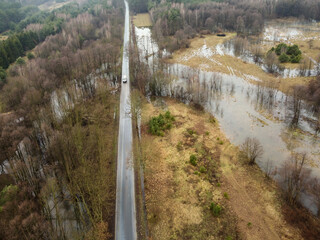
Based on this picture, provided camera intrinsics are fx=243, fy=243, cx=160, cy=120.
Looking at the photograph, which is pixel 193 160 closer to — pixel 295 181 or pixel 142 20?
pixel 295 181

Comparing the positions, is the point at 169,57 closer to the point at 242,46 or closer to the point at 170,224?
the point at 242,46

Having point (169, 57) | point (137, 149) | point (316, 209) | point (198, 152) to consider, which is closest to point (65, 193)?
point (137, 149)

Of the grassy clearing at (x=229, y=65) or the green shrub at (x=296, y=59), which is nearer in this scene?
the grassy clearing at (x=229, y=65)

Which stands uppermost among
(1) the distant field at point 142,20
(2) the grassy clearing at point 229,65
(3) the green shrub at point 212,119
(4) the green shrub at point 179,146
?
(1) the distant field at point 142,20

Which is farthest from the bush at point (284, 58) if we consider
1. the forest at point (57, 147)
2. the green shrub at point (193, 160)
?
the green shrub at point (193, 160)

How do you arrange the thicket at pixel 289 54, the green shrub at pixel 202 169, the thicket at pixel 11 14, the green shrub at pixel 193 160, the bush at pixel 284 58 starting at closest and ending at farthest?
the green shrub at pixel 202 169 → the green shrub at pixel 193 160 → the thicket at pixel 289 54 → the bush at pixel 284 58 → the thicket at pixel 11 14

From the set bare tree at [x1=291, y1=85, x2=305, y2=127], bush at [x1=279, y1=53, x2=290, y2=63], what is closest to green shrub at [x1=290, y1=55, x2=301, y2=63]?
bush at [x1=279, y1=53, x2=290, y2=63]

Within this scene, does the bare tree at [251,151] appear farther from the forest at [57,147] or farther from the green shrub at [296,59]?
the green shrub at [296,59]

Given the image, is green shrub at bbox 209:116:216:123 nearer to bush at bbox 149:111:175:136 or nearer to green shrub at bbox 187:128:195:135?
green shrub at bbox 187:128:195:135
